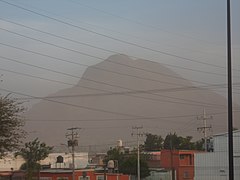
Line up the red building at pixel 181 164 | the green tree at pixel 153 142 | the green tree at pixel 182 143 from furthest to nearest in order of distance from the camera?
the green tree at pixel 153 142 → the green tree at pixel 182 143 → the red building at pixel 181 164

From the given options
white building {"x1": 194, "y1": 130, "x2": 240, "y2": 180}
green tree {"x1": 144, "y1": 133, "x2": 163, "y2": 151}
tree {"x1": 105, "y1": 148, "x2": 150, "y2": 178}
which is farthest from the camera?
green tree {"x1": 144, "y1": 133, "x2": 163, "y2": 151}

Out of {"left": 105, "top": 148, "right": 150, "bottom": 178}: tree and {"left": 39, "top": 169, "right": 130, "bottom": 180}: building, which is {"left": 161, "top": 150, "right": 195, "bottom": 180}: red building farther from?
{"left": 39, "top": 169, "right": 130, "bottom": 180}: building

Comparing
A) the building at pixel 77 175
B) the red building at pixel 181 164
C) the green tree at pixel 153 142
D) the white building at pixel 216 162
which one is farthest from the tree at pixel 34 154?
the green tree at pixel 153 142

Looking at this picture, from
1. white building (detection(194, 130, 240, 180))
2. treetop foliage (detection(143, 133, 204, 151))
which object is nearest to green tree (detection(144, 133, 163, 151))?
treetop foliage (detection(143, 133, 204, 151))

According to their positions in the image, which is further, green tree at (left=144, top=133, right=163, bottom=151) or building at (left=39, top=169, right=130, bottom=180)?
green tree at (left=144, top=133, right=163, bottom=151)

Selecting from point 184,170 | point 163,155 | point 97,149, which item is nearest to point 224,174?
point 184,170

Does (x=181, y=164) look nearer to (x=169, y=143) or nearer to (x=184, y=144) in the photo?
(x=184, y=144)

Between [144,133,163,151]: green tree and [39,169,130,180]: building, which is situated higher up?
[144,133,163,151]: green tree

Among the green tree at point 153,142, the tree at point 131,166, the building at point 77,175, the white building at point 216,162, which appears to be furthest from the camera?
the green tree at point 153,142

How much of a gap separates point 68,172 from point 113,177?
595 centimetres

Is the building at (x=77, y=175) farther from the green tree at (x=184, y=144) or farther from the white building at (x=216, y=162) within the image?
the green tree at (x=184, y=144)

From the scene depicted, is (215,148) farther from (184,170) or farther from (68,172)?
(184,170)

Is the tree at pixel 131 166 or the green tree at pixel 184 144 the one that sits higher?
the green tree at pixel 184 144

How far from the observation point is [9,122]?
1145 inches
